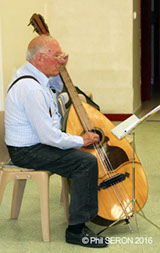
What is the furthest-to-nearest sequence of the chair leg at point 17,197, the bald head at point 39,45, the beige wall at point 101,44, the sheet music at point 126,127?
the beige wall at point 101,44, the chair leg at point 17,197, the bald head at point 39,45, the sheet music at point 126,127

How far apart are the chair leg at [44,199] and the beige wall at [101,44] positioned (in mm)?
3915

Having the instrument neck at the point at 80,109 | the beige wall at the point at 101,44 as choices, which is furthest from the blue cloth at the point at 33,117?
the beige wall at the point at 101,44

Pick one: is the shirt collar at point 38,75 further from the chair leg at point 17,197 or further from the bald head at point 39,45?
the chair leg at point 17,197

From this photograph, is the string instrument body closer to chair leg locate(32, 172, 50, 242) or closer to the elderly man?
the elderly man

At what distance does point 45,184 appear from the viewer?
9.05 ft

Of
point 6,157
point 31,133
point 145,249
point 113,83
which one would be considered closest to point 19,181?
point 6,157

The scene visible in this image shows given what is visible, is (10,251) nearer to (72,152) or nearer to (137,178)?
(72,152)

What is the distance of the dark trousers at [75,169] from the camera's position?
269cm

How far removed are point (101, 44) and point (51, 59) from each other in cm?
386

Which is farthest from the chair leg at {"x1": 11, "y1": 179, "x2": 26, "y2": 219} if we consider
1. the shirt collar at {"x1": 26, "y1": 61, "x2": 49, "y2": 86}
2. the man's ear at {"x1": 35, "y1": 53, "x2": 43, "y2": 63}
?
the man's ear at {"x1": 35, "y1": 53, "x2": 43, "y2": 63}

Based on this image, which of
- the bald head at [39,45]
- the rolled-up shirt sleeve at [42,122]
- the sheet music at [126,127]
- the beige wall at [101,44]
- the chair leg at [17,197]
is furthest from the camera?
the beige wall at [101,44]

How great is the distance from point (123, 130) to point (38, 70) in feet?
1.97

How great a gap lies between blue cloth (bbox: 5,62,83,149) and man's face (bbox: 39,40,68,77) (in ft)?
0.14

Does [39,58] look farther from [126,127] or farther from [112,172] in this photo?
[112,172]
